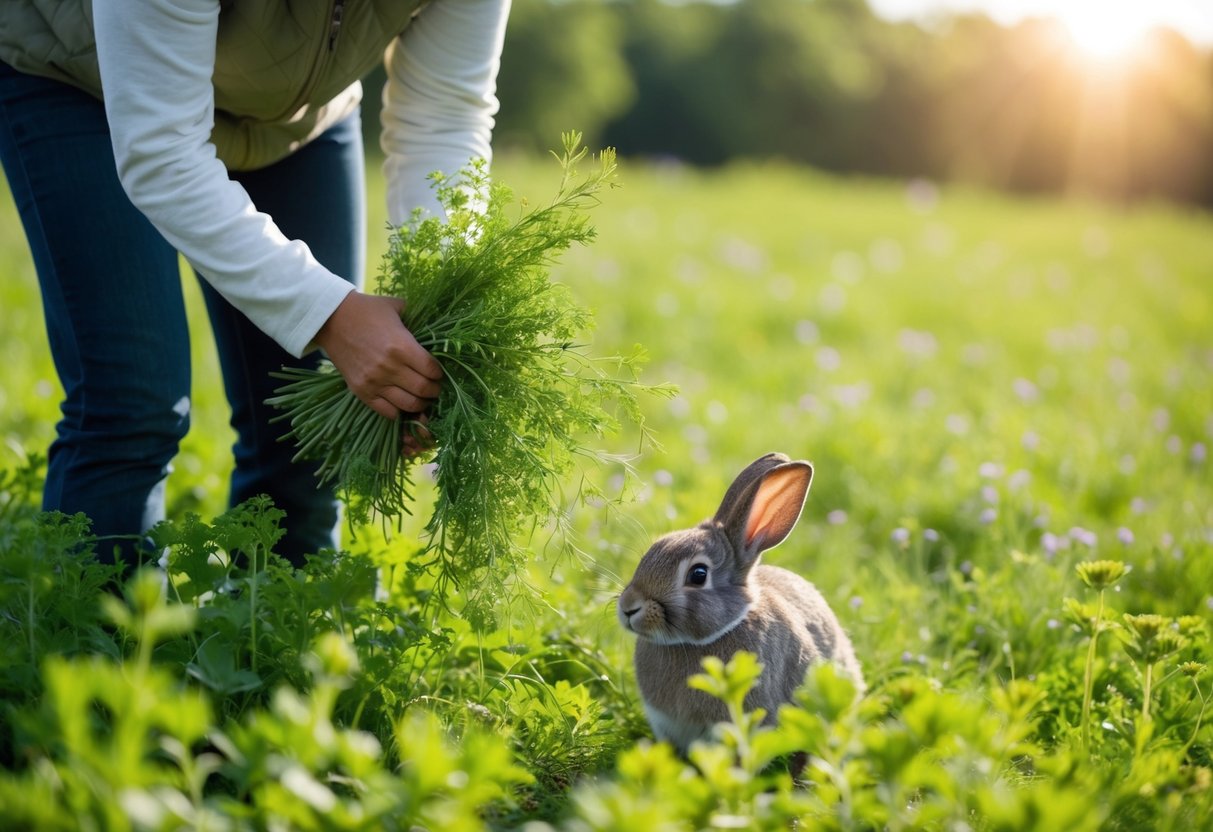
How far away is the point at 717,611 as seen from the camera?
230 cm

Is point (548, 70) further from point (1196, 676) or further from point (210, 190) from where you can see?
point (1196, 676)

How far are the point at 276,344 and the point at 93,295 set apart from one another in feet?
1.72

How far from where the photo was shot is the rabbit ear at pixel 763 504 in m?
2.37

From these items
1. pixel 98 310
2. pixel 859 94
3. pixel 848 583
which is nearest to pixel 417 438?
pixel 98 310

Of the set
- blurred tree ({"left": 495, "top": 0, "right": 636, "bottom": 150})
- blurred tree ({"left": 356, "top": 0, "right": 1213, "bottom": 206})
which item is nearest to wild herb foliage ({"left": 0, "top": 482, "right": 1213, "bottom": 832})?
blurred tree ({"left": 356, "top": 0, "right": 1213, "bottom": 206})

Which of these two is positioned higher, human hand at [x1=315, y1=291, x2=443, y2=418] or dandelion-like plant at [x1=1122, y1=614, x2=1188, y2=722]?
human hand at [x1=315, y1=291, x2=443, y2=418]

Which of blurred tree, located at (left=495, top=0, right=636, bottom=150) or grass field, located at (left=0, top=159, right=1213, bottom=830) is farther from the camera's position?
blurred tree, located at (left=495, top=0, right=636, bottom=150)

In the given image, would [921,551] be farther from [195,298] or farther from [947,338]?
[195,298]

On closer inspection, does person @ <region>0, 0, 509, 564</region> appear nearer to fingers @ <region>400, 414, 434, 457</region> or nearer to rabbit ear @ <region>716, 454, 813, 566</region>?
fingers @ <region>400, 414, 434, 457</region>

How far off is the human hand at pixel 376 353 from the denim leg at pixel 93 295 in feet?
1.45

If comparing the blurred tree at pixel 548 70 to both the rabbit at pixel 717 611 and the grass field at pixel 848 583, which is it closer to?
the grass field at pixel 848 583

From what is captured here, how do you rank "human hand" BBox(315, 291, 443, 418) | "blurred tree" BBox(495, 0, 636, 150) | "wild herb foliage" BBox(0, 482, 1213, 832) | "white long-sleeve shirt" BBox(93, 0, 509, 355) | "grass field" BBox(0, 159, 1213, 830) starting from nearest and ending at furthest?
"wild herb foliage" BBox(0, 482, 1213, 832), "grass field" BBox(0, 159, 1213, 830), "white long-sleeve shirt" BBox(93, 0, 509, 355), "human hand" BBox(315, 291, 443, 418), "blurred tree" BBox(495, 0, 636, 150)

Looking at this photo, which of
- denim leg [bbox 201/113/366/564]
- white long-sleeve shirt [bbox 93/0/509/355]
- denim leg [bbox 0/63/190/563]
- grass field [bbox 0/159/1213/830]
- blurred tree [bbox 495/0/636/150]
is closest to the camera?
grass field [bbox 0/159/1213/830]

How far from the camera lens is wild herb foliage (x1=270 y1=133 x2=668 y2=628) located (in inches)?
88.4
